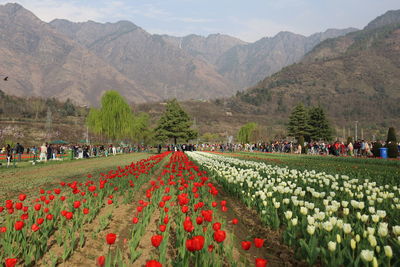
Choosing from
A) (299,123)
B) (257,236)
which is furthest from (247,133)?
(257,236)

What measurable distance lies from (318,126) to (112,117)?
184ft

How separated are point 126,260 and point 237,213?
3417mm

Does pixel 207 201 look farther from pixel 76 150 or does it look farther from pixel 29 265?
pixel 76 150

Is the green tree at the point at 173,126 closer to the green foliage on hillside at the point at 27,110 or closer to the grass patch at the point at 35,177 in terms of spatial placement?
the grass patch at the point at 35,177

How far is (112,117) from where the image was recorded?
52.0 m

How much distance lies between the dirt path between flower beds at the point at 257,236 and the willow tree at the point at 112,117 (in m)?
47.1

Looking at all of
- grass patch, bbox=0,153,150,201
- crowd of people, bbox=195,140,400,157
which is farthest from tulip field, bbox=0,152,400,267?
crowd of people, bbox=195,140,400,157

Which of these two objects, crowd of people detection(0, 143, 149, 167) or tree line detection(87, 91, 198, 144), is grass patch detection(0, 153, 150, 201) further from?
tree line detection(87, 91, 198, 144)

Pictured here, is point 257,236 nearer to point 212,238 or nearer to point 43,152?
point 212,238

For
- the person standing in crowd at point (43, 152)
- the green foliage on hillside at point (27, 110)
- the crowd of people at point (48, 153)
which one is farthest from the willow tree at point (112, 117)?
the green foliage on hillside at point (27, 110)

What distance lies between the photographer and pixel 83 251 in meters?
4.89

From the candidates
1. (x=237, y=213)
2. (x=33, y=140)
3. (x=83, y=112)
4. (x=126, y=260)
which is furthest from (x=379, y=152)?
(x=83, y=112)

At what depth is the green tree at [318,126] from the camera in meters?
82.2

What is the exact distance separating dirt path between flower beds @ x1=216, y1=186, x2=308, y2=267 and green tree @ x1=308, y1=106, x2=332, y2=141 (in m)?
79.2
